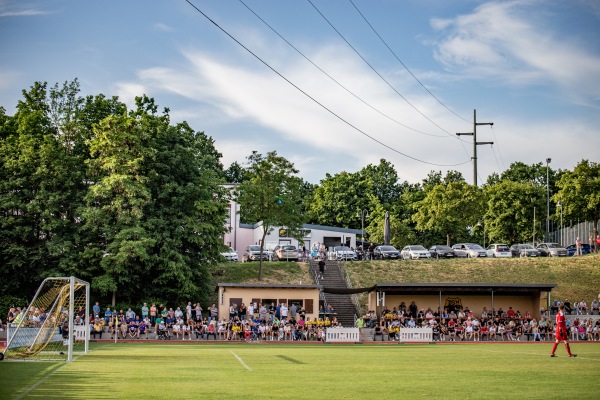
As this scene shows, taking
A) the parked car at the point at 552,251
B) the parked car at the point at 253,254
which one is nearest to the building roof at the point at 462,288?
the parked car at the point at 253,254

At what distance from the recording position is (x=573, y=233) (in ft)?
293

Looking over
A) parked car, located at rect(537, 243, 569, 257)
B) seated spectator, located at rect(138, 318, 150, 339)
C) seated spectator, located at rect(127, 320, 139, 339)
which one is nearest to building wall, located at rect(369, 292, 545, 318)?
seated spectator, located at rect(138, 318, 150, 339)

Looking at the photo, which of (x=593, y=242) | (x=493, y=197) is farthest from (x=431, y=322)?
(x=493, y=197)

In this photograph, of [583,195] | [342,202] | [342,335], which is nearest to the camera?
[342,335]

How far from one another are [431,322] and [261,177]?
2167 cm

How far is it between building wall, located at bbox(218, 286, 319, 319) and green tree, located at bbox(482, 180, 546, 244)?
154 ft

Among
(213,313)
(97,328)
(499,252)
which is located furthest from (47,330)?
(499,252)

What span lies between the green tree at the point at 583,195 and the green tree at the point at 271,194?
1081 inches

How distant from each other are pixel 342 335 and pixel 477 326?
8429mm

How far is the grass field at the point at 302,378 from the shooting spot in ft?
44.9

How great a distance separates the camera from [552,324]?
44688 mm

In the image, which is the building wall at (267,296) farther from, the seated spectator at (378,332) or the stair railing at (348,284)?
the stair railing at (348,284)

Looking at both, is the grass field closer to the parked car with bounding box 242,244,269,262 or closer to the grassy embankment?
the grassy embankment

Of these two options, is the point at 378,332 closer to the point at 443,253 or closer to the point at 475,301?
the point at 475,301
